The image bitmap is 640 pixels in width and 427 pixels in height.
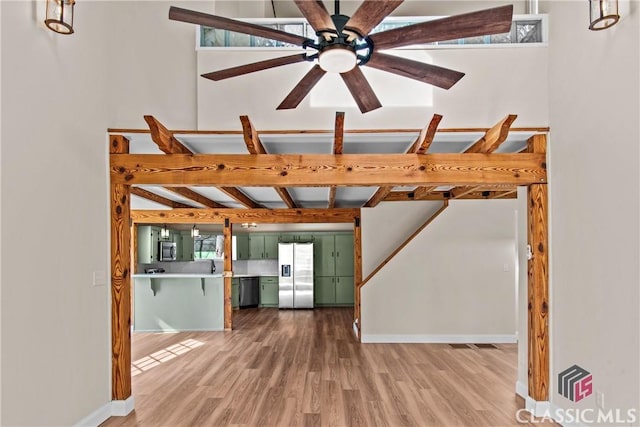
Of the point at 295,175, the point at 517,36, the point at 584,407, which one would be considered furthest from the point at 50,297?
the point at 517,36

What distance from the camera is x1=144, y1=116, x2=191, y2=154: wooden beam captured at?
3.27 metres

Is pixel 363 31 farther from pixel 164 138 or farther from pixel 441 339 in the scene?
pixel 441 339

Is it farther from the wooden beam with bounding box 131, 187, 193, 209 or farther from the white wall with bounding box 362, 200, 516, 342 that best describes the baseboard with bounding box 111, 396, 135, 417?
the white wall with bounding box 362, 200, 516, 342

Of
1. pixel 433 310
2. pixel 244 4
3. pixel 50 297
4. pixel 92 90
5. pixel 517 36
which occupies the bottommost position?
pixel 433 310

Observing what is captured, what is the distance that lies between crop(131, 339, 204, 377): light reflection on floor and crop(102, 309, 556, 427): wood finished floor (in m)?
0.02

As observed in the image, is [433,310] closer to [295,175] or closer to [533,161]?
[533,161]

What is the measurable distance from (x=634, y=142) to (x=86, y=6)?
3.97m

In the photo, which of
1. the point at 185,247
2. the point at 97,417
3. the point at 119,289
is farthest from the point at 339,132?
the point at 185,247

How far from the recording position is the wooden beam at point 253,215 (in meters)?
8.05

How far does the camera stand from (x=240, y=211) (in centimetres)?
816

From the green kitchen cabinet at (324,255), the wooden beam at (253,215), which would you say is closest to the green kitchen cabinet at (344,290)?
the green kitchen cabinet at (324,255)

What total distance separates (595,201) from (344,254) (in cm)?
886

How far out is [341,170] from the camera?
3.76m

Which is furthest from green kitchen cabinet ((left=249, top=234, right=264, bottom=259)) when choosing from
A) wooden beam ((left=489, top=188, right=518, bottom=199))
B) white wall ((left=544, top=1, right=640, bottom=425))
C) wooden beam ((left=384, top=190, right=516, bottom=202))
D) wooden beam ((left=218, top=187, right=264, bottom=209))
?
white wall ((left=544, top=1, right=640, bottom=425))
